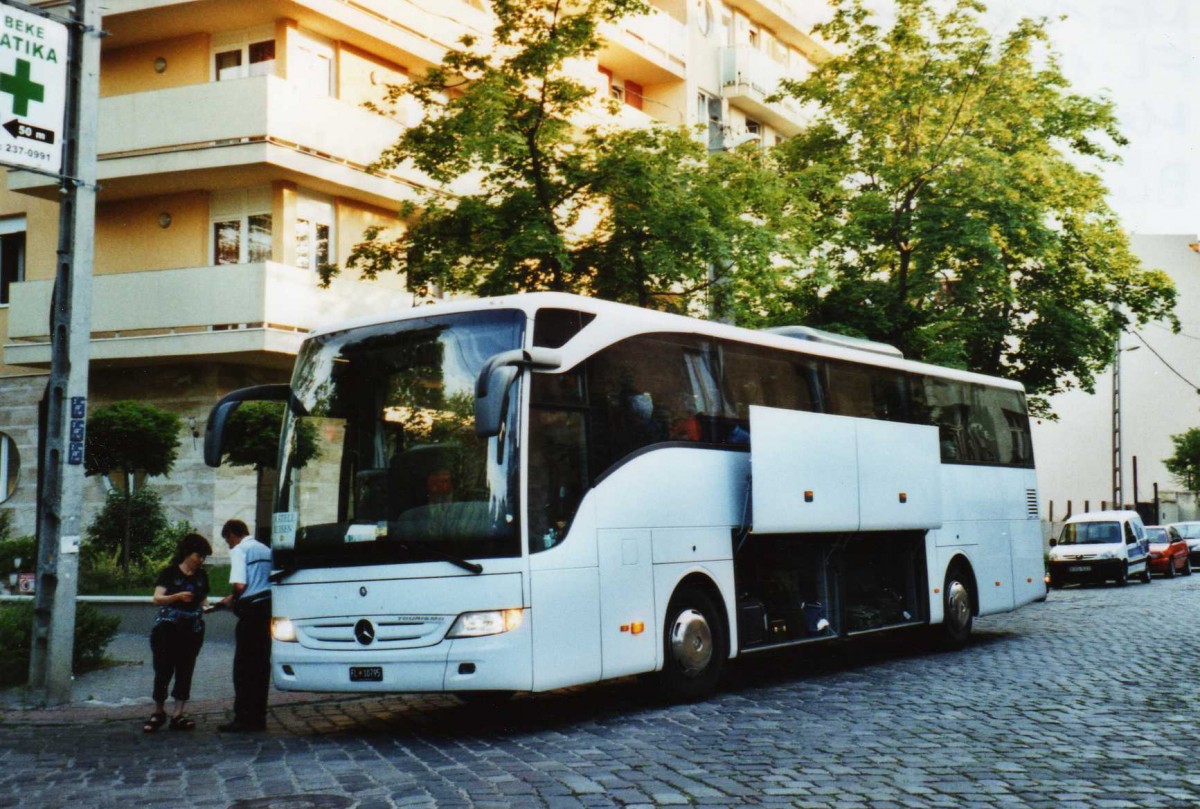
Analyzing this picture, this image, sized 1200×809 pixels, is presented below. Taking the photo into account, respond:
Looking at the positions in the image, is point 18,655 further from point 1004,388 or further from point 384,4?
point 384,4

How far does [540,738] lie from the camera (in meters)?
10.2

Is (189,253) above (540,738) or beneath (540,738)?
above

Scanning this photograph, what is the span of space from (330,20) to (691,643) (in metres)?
17.2

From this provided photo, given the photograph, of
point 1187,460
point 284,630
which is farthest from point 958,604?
point 1187,460

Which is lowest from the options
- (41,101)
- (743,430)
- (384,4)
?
(743,430)

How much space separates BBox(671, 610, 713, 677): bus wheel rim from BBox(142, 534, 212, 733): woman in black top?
3932 mm

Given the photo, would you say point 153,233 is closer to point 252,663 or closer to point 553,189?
point 553,189

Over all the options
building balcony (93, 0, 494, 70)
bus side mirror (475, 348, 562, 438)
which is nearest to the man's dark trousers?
bus side mirror (475, 348, 562, 438)

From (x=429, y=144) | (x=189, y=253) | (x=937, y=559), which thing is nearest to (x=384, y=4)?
(x=189, y=253)

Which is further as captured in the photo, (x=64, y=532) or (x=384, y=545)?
(x=64, y=532)

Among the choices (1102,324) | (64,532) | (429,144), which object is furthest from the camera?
(1102,324)

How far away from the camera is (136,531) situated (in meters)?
23.4

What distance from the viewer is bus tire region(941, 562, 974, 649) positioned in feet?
55.4

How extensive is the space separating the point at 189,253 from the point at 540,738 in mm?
17999
